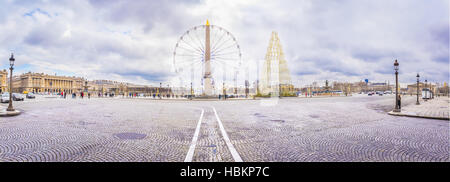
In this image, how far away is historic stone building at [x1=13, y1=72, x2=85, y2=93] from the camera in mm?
122281

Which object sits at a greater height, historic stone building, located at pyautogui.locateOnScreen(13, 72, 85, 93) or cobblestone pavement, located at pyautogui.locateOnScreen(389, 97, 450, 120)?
historic stone building, located at pyautogui.locateOnScreen(13, 72, 85, 93)

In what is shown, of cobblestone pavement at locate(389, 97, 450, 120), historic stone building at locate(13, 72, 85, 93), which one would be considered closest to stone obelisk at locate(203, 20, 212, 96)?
cobblestone pavement at locate(389, 97, 450, 120)

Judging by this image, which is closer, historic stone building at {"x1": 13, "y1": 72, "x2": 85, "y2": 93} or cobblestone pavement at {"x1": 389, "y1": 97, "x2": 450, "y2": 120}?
cobblestone pavement at {"x1": 389, "y1": 97, "x2": 450, "y2": 120}

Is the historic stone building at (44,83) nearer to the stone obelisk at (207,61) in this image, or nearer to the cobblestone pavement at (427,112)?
the stone obelisk at (207,61)

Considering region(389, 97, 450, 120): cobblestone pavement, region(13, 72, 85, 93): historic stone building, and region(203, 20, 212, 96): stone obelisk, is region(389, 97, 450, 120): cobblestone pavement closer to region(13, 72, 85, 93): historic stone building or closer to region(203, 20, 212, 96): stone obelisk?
region(203, 20, 212, 96): stone obelisk

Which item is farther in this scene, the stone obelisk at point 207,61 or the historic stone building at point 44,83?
the historic stone building at point 44,83

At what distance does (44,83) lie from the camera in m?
128

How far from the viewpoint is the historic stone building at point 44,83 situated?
122 m

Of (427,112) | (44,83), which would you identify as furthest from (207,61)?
(44,83)

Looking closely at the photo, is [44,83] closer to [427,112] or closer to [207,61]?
[207,61]

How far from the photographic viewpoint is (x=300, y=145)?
573 centimetres

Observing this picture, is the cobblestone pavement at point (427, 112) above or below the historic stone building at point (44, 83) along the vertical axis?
below

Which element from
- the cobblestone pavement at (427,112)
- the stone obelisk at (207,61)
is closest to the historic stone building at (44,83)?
the stone obelisk at (207,61)
